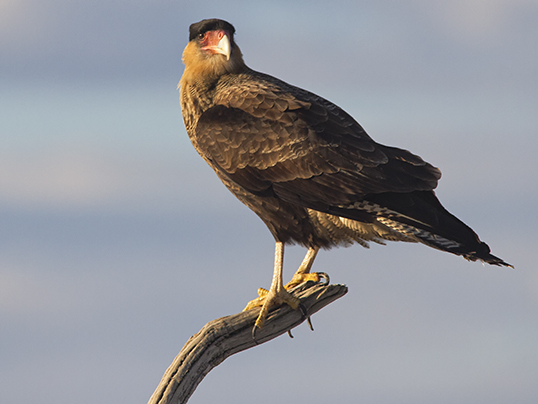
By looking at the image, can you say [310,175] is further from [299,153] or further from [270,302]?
[270,302]

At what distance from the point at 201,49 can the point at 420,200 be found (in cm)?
390

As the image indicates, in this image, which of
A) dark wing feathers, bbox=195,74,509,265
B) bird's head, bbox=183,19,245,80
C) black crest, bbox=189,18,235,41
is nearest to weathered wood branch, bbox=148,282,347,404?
dark wing feathers, bbox=195,74,509,265

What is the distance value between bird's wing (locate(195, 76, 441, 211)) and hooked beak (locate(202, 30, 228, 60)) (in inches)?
28.9

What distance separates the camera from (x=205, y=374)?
366 inches

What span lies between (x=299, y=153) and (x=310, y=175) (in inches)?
12.9

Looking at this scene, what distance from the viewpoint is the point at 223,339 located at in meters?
Result: 9.34

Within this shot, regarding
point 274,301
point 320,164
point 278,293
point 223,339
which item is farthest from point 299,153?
point 223,339

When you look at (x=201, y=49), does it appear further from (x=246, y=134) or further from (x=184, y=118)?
(x=246, y=134)

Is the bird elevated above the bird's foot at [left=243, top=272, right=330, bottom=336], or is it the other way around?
the bird

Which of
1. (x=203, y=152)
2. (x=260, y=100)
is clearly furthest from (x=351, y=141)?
(x=203, y=152)

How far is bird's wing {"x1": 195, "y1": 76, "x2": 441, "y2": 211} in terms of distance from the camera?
9055 mm

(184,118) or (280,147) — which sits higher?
(184,118)

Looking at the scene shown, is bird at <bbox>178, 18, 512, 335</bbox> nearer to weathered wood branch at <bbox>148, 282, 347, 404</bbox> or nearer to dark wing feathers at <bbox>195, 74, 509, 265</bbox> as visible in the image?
dark wing feathers at <bbox>195, 74, 509, 265</bbox>

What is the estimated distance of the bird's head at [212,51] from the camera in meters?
10.3
